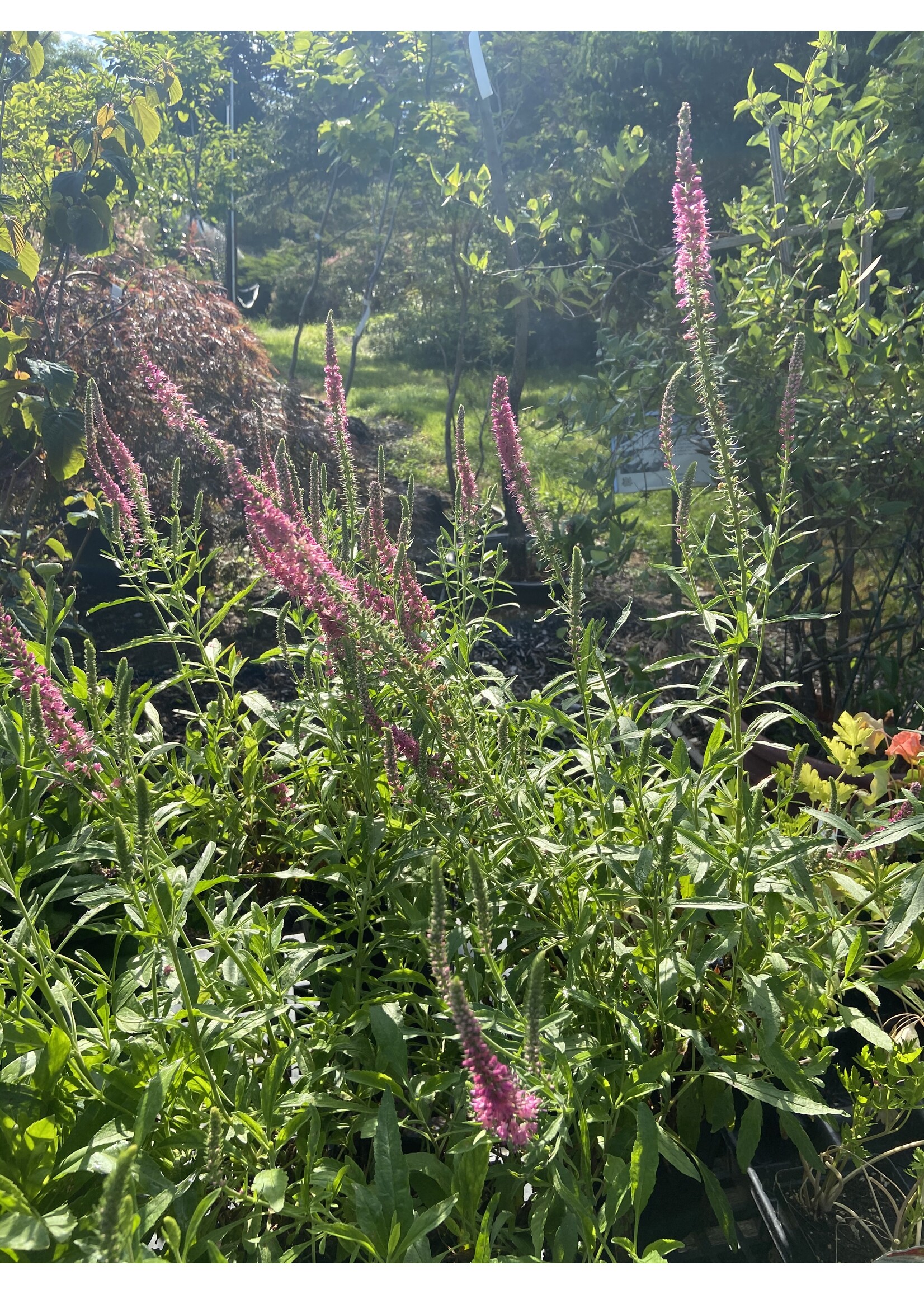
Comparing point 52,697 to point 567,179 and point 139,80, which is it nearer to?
point 139,80

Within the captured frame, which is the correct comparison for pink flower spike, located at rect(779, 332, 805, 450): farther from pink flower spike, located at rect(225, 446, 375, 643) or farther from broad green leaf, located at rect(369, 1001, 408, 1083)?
broad green leaf, located at rect(369, 1001, 408, 1083)

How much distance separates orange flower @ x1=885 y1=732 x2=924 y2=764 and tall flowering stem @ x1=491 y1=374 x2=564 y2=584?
2.30 ft

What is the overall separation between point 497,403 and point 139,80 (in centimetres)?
245

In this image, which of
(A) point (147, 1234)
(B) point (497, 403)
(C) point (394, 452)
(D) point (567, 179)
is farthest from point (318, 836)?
(D) point (567, 179)

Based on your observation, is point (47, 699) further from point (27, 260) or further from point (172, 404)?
point (27, 260)

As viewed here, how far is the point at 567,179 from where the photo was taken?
6.52m

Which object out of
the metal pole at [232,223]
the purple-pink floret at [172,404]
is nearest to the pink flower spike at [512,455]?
the purple-pink floret at [172,404]

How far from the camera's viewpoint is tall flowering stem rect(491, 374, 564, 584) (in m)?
1.36

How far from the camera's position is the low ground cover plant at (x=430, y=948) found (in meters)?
1.01

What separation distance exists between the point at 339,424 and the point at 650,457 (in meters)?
1.69

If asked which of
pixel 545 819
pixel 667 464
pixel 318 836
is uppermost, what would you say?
pixel 667 464

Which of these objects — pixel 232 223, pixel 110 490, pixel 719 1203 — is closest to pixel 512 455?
pixel 110 490

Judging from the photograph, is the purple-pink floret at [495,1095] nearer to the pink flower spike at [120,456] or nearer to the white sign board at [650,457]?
the pink flower spike at [120,456]

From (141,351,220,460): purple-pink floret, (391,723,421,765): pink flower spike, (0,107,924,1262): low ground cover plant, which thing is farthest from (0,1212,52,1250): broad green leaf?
(141,351,220,460): purple-pink floret
